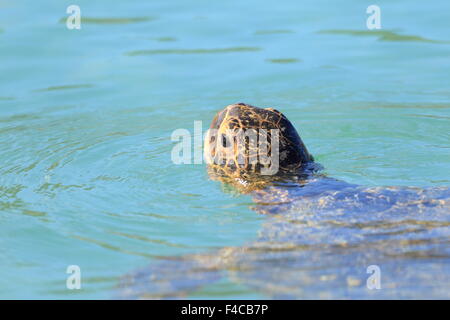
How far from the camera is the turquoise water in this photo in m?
5.73

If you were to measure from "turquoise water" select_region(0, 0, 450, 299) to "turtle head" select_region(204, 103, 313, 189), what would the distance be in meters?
0.26

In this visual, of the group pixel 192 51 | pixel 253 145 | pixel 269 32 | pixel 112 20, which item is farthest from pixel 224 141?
pixel 112 20

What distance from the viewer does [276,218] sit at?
5781 mm

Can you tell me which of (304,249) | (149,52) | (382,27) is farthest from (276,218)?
(382,27)

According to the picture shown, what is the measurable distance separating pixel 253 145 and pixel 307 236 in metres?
1.10

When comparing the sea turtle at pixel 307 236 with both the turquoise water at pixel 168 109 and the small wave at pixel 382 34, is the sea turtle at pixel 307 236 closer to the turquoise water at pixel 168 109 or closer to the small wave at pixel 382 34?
the turquoise water at pixel 168 109

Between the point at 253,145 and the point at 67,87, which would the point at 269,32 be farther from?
the point at 253,145

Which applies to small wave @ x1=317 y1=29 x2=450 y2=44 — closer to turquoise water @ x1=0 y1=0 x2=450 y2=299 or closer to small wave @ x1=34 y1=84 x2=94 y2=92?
turquoise water @ x1=0 y1=0 x2=450 y2=299

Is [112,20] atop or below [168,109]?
atop

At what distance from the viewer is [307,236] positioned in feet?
18.0

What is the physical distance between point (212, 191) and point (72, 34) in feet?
18.0
